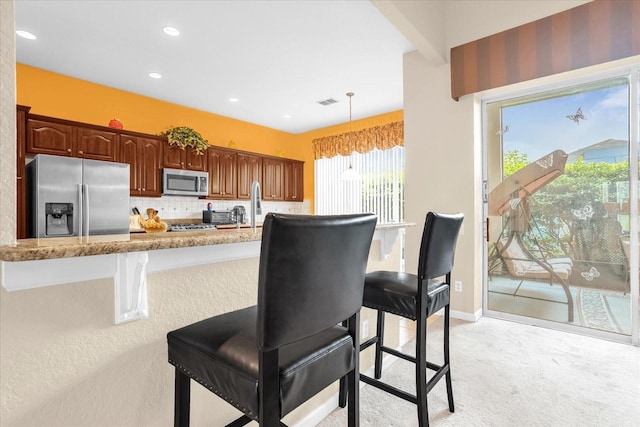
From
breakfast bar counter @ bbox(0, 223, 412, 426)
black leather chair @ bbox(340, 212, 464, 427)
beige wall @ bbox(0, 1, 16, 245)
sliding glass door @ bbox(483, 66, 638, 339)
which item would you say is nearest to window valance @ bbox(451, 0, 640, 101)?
sliding glass door @ bbox(483, 66, 638, 339)

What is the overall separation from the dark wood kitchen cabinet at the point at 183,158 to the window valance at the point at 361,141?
223cm

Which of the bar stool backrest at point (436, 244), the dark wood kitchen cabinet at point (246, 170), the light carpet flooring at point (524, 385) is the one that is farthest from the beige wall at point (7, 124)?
the dark wood kitchen cabinet at point (246, 170)

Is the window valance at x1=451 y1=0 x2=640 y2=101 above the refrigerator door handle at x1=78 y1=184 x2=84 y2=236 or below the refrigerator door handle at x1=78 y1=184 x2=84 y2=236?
above

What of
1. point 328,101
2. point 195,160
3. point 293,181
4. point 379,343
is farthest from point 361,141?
point 379,343

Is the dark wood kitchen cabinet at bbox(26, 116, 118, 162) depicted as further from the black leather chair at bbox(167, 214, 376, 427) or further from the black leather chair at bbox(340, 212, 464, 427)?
the black leather chair at bbox(340, 212, 464, 427)

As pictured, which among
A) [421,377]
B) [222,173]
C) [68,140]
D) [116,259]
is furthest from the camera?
[222,173]

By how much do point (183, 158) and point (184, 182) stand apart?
364 millimetres

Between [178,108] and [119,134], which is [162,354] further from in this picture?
[178,108]

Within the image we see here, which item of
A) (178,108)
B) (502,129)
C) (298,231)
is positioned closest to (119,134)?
(178,108)

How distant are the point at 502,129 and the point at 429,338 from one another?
7.26 ft

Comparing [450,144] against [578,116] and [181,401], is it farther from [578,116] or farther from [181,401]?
[181,401]

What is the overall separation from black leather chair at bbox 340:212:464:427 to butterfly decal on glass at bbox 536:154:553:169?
6.64ft

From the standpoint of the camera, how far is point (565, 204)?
2.85 metres

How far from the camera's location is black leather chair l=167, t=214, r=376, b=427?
712 millimetres
